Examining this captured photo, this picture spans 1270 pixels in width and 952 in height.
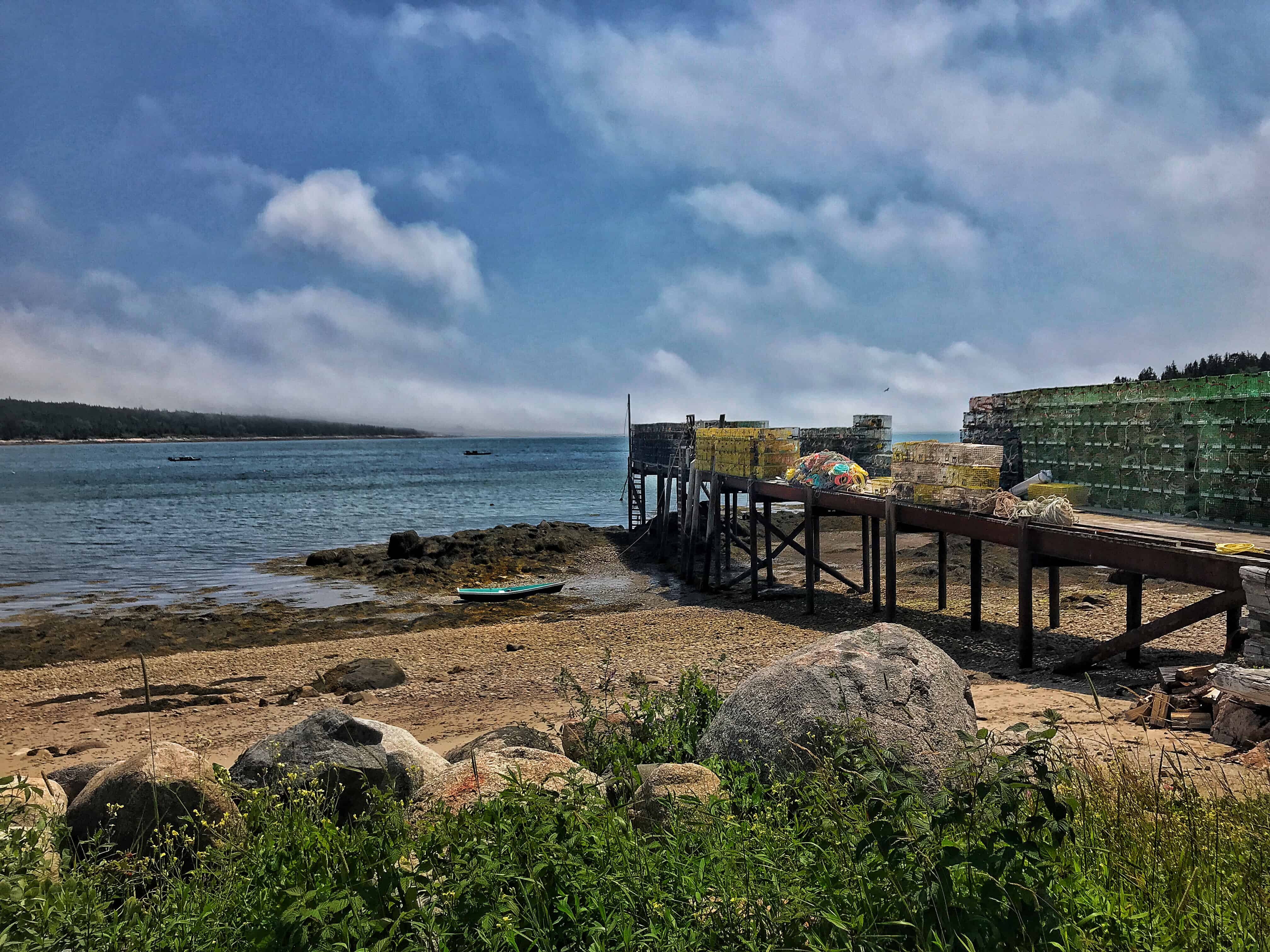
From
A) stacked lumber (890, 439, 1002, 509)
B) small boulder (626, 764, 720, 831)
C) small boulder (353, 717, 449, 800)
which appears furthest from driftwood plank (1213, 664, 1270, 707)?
small boulder (353, 717, 449, 800)

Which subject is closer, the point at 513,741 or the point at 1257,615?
the point at 513,741

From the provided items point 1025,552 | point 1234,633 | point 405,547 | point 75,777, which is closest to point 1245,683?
point 1234,633

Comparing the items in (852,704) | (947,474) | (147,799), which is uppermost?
(947,474)

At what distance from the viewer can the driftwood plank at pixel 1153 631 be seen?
9234 millimetres

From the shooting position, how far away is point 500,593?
22297 mm

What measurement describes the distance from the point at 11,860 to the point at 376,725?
10.3 feet

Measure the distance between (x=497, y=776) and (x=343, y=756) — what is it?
1.60 meters

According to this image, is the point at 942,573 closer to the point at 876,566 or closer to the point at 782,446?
the point at 876,566

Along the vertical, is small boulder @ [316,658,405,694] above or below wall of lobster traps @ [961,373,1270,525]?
below

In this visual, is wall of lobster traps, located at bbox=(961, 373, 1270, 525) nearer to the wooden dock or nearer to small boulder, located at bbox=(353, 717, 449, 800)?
the wooden dock

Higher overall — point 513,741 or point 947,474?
point 947,474

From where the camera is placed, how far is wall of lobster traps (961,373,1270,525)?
1219 cm

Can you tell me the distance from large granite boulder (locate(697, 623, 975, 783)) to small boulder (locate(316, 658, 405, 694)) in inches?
333

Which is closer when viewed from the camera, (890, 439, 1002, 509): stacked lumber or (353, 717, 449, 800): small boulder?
(353, 717, 449, 800): small boulder
